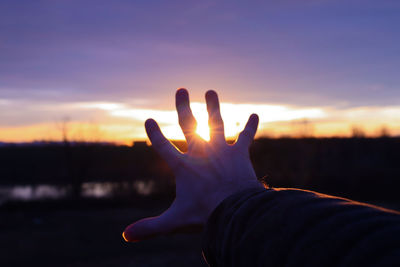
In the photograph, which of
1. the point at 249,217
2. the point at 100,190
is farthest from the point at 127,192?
the point at 249,217

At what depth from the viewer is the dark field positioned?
858cm

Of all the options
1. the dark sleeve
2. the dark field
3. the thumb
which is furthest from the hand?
the dark field

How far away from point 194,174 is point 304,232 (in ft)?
2.17

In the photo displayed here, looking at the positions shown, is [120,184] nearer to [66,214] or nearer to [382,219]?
[66,214]

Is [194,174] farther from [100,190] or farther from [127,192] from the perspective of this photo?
[100,190]

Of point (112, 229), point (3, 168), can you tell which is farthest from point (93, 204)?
point (3, 168)

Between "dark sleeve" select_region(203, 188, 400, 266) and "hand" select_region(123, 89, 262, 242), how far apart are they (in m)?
0.34

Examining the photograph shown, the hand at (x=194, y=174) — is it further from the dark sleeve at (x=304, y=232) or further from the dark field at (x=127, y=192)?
the dark field at (x=127, y=192)

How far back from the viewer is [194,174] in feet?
4.29

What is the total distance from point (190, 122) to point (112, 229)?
9.95 metres

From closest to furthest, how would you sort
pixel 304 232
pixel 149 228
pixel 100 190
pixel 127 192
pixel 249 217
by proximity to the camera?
pixel 304 232, pixel 249 217, pixel 149 228, pixel 127 192, pixel 100 190

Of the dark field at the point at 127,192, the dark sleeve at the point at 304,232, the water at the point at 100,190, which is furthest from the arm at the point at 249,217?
the water at the point at 100,190

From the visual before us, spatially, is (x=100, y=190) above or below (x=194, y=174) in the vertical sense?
below

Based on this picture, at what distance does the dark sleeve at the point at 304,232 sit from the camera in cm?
57
